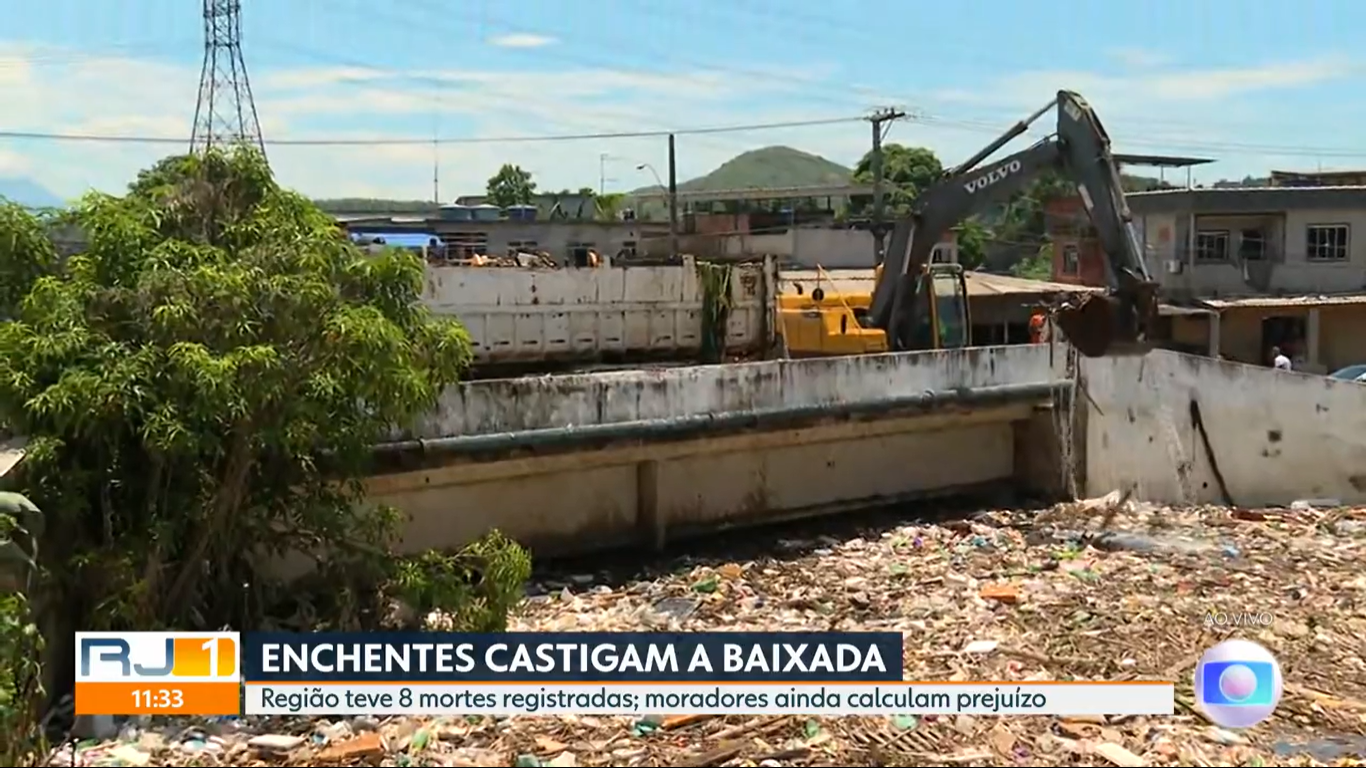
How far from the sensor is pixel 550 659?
693cm

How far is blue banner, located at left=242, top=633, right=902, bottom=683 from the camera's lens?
6617mm

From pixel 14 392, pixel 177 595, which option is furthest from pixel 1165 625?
pixel 14 392

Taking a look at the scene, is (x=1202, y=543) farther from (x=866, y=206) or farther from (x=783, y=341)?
(x=866, y=206)

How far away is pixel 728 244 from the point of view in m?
28.3

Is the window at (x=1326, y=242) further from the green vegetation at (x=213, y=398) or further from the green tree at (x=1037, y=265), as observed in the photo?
the green vegetation at (x=213, y=398)

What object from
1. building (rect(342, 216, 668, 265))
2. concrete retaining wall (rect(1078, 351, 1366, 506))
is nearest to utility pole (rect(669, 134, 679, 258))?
building (rect(342, 216, 668, 265))

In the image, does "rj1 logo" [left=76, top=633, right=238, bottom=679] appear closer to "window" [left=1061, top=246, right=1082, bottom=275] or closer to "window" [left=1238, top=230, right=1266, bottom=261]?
"window" [left=1238, top=230, right=1266, bottom=261]

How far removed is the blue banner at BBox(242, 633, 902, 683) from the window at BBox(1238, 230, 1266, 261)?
2184cm

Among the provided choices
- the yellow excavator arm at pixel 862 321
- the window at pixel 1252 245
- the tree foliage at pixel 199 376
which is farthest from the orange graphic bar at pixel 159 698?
the window at pixel 1252 245

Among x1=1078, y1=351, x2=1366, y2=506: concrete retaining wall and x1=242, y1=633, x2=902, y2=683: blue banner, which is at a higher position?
x1=1078, y1=351, x2=1366, y2=506: concrete retaining wall

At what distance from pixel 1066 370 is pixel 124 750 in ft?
31.2

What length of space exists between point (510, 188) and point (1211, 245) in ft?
102

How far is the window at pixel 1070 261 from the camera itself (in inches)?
1200

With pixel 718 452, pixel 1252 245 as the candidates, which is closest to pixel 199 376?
pixel 718 452
